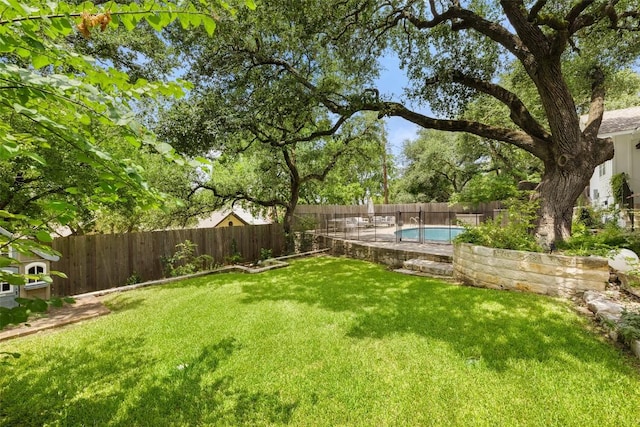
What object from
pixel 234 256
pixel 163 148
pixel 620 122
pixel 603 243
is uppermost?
pixel 620 122

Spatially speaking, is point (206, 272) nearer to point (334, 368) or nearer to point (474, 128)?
point (334, 368)

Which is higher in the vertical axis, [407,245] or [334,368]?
[407,245]

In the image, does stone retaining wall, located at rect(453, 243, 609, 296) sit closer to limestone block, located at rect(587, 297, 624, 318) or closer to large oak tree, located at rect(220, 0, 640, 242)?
limestone block, located at rect(587, 297, 624, 318)

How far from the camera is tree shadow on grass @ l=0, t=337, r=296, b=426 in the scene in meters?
2.30

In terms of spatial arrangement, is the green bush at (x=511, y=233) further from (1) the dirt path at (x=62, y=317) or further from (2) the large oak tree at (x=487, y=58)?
(1) the dirt path at (x=62, y=317)

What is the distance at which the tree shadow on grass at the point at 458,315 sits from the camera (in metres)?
3.06

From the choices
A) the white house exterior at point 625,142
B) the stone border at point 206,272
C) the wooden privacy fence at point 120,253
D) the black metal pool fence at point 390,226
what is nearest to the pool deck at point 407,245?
the black metal pool fence at point 390,226

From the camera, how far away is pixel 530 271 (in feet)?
15.8

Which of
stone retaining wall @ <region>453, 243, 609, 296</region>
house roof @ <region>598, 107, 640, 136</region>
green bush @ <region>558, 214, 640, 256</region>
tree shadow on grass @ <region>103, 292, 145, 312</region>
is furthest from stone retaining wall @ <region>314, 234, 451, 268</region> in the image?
house roof @ <region>598, 107, 640, 136</region>

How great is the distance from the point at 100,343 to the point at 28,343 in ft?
3.42

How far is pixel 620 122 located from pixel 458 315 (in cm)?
1251

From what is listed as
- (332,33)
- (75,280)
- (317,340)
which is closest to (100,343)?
(317,340)

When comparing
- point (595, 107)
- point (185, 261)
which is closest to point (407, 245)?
point (595, 107)

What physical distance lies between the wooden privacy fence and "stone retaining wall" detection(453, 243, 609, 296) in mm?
7944
